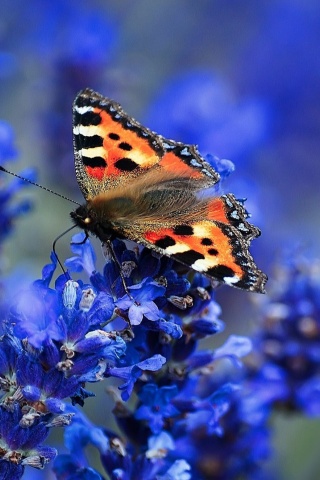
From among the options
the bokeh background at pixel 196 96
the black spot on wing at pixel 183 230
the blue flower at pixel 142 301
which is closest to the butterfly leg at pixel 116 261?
the blue flower at pixel 142 301

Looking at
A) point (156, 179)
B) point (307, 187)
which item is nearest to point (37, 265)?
point (156, 179)

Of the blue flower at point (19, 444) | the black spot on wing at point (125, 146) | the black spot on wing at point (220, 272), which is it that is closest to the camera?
the blue flower at point (19, 444)

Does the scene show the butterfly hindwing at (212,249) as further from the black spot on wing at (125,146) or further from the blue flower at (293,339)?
the blue flower at (293,339)

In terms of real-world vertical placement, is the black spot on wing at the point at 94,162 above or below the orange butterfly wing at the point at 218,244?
above

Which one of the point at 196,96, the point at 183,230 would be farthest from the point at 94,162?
the point at 196,96

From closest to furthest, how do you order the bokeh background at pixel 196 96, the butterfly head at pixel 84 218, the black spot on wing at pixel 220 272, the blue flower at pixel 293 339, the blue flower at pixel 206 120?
the black spot on wing at pixel 220 272 → the butterfly head at pixel 84 218 → the blue flower at pixel 293 339 → the bokeh background at pixel 196 96 → the blue flower at pixel 206 120

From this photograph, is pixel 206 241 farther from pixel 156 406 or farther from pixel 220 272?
pixel 156 406

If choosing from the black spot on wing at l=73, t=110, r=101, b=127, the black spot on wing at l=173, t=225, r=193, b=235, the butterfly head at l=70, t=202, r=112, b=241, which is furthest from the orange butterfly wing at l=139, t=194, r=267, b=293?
the black spot on wing at l=73, t=110, r=101, b=127

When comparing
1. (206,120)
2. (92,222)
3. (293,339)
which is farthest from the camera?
(206,120)

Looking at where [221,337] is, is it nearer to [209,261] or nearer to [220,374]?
[220,374]
